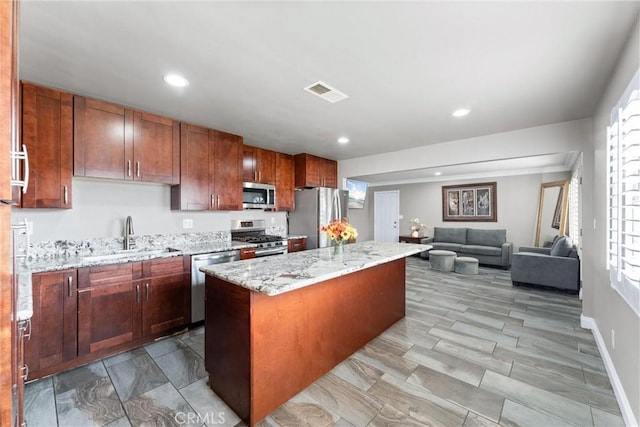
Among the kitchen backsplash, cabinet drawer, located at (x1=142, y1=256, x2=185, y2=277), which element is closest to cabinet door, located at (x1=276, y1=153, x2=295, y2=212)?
the kitchen backsplash

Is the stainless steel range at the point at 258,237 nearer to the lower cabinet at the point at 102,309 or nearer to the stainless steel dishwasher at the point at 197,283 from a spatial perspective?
the stainless steel dishwasher at the point at 197,283

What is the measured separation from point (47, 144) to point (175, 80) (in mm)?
1286

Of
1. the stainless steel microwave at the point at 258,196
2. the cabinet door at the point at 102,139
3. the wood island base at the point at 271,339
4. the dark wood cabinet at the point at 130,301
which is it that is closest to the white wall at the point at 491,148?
the stainless steel microwave at the point at 258,196

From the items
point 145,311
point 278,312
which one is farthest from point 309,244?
point 278,312

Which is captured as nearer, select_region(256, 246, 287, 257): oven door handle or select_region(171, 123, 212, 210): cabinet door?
select_region(171, 123, 212, 210): cabinet door

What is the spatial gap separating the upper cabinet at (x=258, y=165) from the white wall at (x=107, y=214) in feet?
3.18

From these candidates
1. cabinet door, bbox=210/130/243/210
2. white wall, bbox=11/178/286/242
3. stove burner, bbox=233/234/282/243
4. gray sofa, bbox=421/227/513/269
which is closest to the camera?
white wall, bbox=11/178/286/242

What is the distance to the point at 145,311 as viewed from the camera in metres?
2.63

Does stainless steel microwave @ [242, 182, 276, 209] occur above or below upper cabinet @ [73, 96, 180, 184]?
below

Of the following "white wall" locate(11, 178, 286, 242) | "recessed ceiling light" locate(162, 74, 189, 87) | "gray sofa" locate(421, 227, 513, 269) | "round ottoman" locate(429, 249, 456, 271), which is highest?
"recessed ceiling light" locate(162, 74, 189, 87)

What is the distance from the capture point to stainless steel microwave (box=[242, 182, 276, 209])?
4.09 meters

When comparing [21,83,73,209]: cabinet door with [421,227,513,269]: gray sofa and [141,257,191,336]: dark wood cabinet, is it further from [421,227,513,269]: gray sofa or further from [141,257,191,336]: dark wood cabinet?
[421,227,513,269]: gray sofa

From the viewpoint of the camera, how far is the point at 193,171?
328 cm

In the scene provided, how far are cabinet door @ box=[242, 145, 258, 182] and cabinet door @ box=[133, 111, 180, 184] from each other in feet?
3.52
